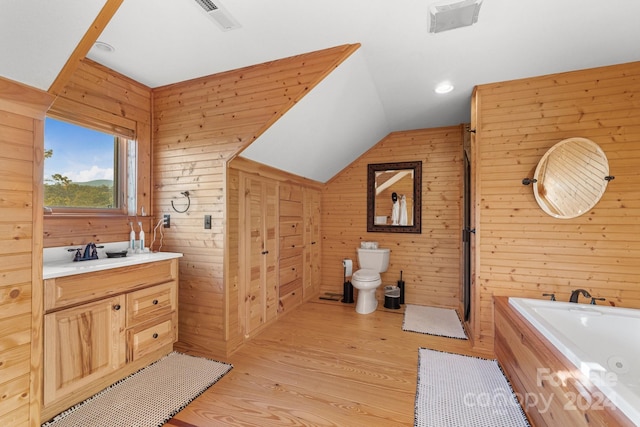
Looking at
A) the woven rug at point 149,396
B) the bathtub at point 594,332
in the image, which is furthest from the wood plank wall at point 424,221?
the woven rug at point 149,396

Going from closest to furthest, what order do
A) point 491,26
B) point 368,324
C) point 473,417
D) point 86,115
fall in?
1. point 473,417
2. point 491,26
3. point 86,115
4. point 368,324

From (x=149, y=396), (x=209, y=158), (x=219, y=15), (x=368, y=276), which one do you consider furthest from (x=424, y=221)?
(x=149, y=396)

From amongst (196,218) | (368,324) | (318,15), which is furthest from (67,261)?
(368,324)

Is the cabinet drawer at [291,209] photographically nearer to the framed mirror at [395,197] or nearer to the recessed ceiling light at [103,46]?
the framed mirror at [395,197]

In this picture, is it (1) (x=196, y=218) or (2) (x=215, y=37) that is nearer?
(2) (x=215, y=37)

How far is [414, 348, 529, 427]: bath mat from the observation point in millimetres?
1670

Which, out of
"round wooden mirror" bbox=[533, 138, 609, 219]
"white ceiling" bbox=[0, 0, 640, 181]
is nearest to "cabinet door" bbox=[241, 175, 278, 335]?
"white ceiling" bbox=[0, 0, 640, 181]

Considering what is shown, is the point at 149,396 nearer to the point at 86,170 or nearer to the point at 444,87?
the point at 86,170

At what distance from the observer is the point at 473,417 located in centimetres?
169

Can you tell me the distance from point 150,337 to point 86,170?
146cm

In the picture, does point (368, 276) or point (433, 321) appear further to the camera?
point (368, 276)

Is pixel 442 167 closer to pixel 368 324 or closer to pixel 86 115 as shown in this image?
pixel 368 324

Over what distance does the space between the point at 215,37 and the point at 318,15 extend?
0.74m

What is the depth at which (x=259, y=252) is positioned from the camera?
2.89 metres
